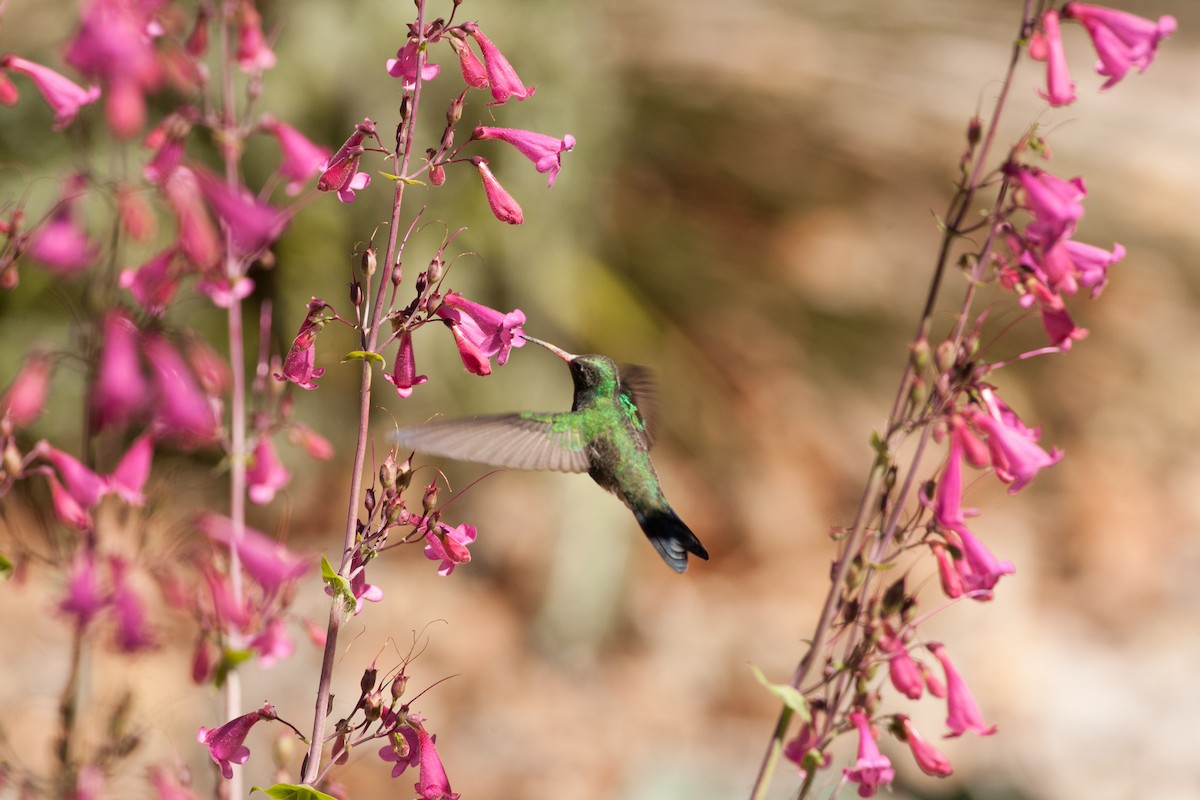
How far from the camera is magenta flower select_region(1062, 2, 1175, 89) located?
84.2 inches

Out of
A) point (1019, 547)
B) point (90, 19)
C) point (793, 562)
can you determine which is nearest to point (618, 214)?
point (793, 562)

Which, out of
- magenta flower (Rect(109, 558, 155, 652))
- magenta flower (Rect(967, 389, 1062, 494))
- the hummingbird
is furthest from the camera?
the hummingbird

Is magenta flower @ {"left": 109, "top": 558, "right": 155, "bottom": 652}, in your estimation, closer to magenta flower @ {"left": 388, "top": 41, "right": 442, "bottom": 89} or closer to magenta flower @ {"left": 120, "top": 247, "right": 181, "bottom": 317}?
magenta flower @ {"left": 120, "top": 247, "right": 181, "bottom": 317}

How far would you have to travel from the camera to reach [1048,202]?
1.96 metres

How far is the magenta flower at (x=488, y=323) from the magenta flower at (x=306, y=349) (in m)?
0.20

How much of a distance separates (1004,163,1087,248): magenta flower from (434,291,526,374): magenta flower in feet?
2.86

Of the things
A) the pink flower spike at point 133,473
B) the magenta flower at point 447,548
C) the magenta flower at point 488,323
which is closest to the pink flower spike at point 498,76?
the magenta flower at point 488,323

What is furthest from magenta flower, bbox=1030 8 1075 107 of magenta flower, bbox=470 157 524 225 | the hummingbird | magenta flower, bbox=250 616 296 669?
magenta flower, bbox=250 616 296 669

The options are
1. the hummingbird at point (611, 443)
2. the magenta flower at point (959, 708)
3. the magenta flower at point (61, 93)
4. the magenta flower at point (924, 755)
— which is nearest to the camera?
the magenta flower at point (61, 93)

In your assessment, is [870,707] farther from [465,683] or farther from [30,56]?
[30,56]

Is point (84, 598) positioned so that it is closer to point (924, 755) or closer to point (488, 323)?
point (488, 323)

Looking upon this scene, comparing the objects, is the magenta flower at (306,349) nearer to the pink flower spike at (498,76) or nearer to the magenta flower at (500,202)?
the magenta flower at (500,202)

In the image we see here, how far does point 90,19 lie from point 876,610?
155 cm

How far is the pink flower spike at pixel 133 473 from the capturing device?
2031 millimetres
